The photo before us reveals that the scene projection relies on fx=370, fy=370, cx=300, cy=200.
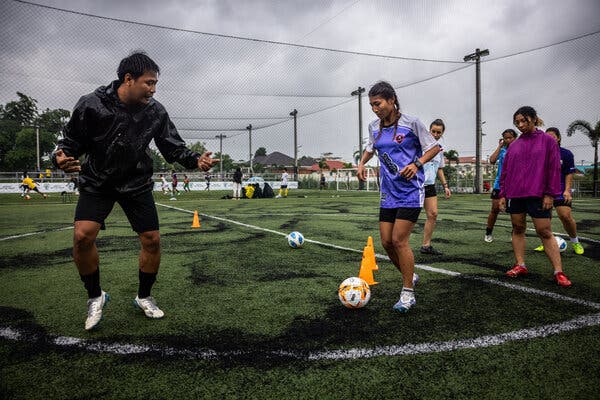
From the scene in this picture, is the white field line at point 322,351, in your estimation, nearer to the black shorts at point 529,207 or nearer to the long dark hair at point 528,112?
the black shorts at point 529,207

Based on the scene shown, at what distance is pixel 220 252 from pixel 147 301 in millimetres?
2776

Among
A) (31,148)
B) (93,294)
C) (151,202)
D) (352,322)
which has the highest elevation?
(31,148)

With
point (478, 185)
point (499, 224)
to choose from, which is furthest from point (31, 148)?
point (499, 224)

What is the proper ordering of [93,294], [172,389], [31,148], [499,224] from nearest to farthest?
1. [172,389]
2. [93,294]
3. [499,224]
4. [31,148]

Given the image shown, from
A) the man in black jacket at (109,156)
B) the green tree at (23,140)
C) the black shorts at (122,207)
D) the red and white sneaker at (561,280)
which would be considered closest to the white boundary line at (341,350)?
the man in black jacket at (109,156)

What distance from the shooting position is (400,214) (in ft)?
11.6

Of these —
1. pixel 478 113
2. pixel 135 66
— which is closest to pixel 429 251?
pixel 135 66

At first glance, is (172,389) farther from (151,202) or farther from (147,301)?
(151,202)

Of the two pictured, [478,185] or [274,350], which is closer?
[274,350]

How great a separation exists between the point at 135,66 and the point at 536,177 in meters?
4.32

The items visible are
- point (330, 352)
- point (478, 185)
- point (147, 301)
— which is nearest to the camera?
point (330, 352)

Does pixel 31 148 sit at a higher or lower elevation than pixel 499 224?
→ higher

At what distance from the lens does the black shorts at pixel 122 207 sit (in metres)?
2.99

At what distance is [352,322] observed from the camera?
3105 millimetres
